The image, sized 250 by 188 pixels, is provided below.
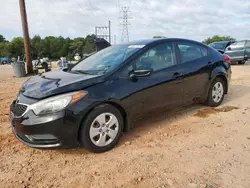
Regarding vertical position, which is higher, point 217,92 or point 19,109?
point 19,109

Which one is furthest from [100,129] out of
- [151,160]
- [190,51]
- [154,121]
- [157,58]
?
[190,51]

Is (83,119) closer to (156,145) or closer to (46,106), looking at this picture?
(46,106)

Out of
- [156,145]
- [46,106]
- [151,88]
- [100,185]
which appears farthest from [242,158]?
[46,106]

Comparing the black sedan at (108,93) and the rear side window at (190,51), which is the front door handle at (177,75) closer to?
the black sedan at (108,93)

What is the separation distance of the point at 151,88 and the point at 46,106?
5.22ft

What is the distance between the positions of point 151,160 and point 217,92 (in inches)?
108

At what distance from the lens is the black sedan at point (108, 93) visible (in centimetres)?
276

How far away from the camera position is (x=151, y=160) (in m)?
2.83

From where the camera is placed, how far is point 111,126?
10.2 ft

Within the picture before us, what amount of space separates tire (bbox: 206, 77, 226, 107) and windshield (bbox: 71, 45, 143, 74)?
6.67ft

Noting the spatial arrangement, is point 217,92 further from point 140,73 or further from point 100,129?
point 100,129

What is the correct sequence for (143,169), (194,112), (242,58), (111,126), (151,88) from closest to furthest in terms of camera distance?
(143,169)
(111,126)
(151,88)
(194,112)
(242,58)

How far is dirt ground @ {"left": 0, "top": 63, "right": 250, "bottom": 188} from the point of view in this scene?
245 centimetres

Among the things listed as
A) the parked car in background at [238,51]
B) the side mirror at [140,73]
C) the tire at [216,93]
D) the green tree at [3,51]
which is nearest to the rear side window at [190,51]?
the tire at [216,93]
